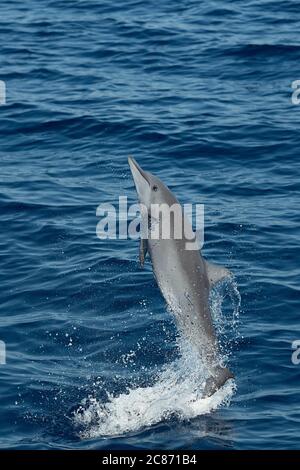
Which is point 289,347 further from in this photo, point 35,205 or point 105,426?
point 35,205

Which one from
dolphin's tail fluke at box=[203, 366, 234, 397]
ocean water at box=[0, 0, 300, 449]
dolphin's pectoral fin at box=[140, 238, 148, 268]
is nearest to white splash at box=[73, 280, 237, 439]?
ocean water at box=[0, 0, 300, 449]

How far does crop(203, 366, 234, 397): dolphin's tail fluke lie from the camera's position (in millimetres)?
15195

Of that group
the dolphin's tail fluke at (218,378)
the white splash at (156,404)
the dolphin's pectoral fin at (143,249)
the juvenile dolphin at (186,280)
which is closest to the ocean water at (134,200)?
the white splash at (156,404)

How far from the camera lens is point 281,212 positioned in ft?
72.4

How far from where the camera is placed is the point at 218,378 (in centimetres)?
1530

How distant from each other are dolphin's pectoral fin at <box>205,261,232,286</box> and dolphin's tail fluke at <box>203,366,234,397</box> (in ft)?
3.86

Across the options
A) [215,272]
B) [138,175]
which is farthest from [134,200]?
[215,272]

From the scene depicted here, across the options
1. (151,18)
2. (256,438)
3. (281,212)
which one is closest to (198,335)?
(256,438)

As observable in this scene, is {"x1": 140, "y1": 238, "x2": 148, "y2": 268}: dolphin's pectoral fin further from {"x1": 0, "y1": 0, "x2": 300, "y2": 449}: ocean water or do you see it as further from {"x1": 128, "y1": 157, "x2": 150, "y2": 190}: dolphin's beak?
{"x1": 0, "y1": 0, "x2": 300, "y2": 449}: ocean water

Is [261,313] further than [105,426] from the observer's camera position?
Yes

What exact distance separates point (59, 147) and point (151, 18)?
31.4 feet

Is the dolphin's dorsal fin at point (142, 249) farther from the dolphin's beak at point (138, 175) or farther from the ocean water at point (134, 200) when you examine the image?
the ocean water at point (134, 200)

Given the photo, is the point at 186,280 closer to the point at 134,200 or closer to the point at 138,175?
the point at 138,175

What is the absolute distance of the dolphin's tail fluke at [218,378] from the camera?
49.9ft
